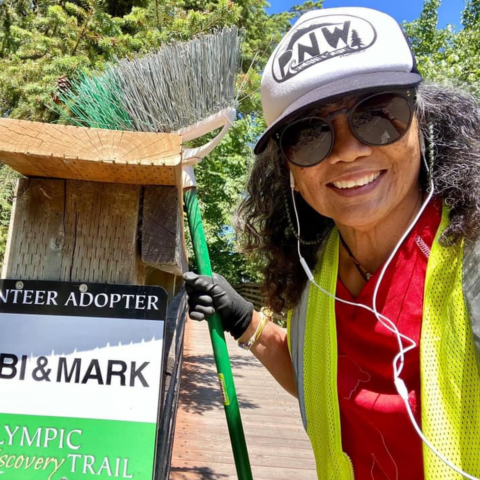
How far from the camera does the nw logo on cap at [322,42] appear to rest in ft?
4.14

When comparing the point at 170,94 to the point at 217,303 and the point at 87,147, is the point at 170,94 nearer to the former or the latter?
the point at 87,147

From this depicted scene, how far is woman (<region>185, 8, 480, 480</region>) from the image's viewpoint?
123 centimetres

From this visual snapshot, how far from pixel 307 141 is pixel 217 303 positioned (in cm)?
75

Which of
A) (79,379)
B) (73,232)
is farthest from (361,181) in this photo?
(79,379)

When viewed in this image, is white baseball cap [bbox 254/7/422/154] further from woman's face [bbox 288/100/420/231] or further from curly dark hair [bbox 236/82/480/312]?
curly dark hair [bbox 236/82/480/312]

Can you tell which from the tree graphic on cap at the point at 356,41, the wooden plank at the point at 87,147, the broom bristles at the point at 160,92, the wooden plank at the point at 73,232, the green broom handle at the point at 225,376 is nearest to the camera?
the wooden plank at the point at 87,147

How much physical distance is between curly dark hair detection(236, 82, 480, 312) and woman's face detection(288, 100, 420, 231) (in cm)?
12

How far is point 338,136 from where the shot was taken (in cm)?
134

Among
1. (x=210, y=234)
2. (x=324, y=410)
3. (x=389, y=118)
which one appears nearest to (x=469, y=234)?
(x=389, y=118)

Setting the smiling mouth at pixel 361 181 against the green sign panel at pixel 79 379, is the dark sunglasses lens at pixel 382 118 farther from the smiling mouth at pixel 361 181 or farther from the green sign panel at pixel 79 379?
the green sign panel at pixel 79 379

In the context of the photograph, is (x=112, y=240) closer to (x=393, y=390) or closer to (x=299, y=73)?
(x=299, y=73)

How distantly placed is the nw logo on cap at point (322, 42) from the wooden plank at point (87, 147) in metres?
0.41

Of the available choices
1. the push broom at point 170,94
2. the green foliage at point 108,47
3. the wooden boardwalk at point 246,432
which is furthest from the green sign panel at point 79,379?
the wooden boardwalk at point 246,432

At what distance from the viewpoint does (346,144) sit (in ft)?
4.38
